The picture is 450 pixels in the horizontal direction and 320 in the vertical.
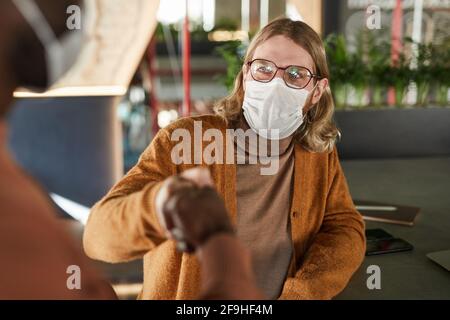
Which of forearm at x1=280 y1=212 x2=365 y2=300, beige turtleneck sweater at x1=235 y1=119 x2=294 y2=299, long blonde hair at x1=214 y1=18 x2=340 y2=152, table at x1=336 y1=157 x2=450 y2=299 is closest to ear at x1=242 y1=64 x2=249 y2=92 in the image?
long blonde hair at x1=214 y1=18 x2=340 y2=152

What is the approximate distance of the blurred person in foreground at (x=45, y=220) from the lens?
409 mm

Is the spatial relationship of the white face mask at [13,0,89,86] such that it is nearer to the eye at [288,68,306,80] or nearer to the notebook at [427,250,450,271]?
the eye at [288,68,306,80]

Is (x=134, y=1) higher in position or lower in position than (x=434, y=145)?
higher

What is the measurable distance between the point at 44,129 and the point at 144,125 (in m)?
2.98

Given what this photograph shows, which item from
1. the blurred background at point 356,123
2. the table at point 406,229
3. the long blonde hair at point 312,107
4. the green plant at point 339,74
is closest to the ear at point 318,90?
the long blonde hair at point 312,107

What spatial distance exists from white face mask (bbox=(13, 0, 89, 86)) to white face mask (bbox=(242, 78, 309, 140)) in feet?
1.73

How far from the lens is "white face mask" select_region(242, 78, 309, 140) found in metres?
0.99

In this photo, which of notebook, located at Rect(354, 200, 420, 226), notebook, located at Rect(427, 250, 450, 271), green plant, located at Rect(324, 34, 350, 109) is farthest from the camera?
green plant, located at Rect(324, 34, 350, 109)

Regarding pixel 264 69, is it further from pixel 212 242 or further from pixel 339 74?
pixel 339 74

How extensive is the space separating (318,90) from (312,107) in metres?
0.10
